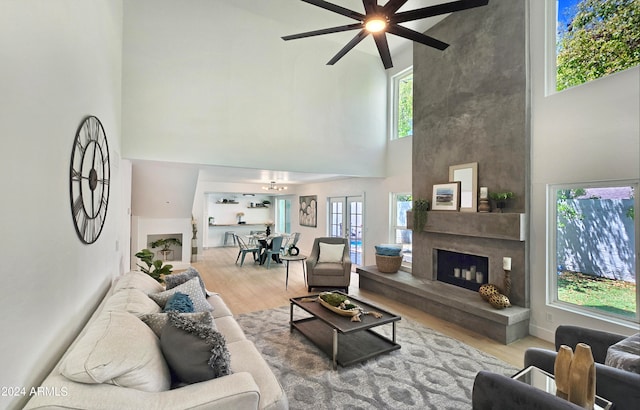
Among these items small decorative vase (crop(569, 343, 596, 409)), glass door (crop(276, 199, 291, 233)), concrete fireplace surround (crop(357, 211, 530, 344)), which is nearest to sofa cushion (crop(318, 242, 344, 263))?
concrete fireplace surround (crop(357, 211, 530, 344))

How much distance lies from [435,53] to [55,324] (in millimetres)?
5549

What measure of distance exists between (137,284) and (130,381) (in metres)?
1.47

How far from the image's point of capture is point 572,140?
3109 mm

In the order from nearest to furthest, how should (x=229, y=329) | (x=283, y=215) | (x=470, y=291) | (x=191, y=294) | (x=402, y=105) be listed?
(x=229, y=329) < (x=191, y=294) < (x=470, y=291) < (x=402, y=105) < (x=283, y=215)

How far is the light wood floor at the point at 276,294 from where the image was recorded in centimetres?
315

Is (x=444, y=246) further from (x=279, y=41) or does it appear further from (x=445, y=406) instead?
(x=279, y=41)

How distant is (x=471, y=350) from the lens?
2.98 metres

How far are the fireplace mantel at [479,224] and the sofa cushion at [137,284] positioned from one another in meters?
3.85

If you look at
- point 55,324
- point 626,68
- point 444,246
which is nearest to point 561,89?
point 626,68

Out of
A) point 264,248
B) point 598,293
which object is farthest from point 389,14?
point 264,248

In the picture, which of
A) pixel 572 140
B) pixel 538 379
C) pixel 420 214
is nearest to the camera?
pixel 538 379

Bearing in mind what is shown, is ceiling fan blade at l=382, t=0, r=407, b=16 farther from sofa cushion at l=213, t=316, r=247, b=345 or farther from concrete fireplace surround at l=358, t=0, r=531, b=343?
sofa cushion at l=213, t=316, r=247, b=345

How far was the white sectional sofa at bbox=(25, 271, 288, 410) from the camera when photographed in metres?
1.16

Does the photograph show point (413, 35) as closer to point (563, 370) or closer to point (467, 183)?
point (467, 183)
